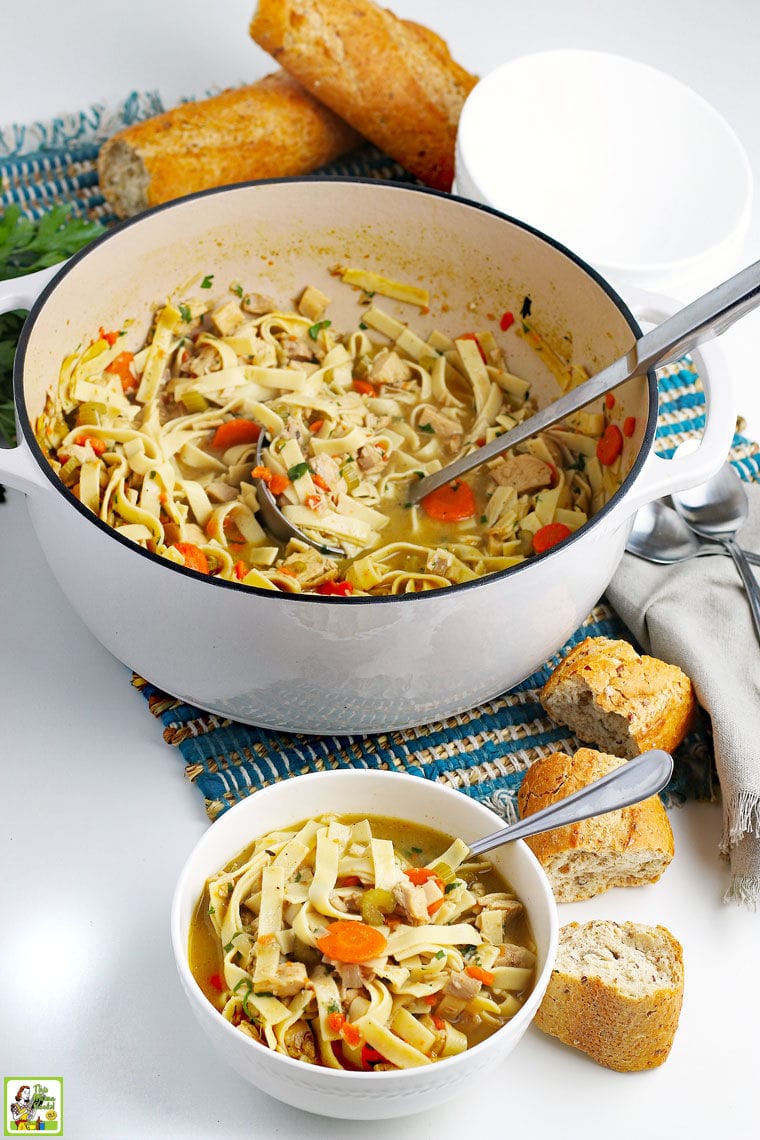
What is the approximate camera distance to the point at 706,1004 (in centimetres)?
276

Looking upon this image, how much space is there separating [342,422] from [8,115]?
6.87 ft

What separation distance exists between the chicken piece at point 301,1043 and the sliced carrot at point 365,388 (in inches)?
81.1

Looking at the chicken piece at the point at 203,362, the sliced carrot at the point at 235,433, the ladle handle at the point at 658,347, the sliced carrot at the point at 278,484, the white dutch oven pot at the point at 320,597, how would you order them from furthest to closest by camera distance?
the chicken piece at the point at 203,362
the sliced carrot at the point at 235,433
the sliced carrot at the point at 278,484
the ladle handle at the point at 658,347
the white dutch oven pot at the point at 320,597

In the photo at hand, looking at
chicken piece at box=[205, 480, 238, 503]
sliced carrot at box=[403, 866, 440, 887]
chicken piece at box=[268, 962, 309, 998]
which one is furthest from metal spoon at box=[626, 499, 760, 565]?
chicken piece at box=[268, 962, 309, 998]

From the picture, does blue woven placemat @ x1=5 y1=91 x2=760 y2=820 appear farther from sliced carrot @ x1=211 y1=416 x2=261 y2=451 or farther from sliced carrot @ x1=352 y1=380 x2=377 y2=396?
sliced carrot @ x1=352 y1=380 x2=377 y2=396

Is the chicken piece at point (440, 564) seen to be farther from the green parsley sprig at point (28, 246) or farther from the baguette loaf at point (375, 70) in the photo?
the baguette loaf at point (375, 70)

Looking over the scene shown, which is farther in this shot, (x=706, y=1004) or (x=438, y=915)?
(x=706, y=1004)

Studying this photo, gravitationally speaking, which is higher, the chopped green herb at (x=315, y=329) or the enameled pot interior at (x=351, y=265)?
the enameled pot interior at (x=351, y=265)

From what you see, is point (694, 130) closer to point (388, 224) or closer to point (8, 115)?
point (388, 224)

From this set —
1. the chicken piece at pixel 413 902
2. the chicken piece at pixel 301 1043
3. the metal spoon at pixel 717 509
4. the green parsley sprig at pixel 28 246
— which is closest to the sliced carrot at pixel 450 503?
the metal spoon at pixel 717 509

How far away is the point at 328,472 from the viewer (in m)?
3.48

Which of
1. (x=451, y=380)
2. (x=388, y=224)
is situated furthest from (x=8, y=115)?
(x=451, y=380)
